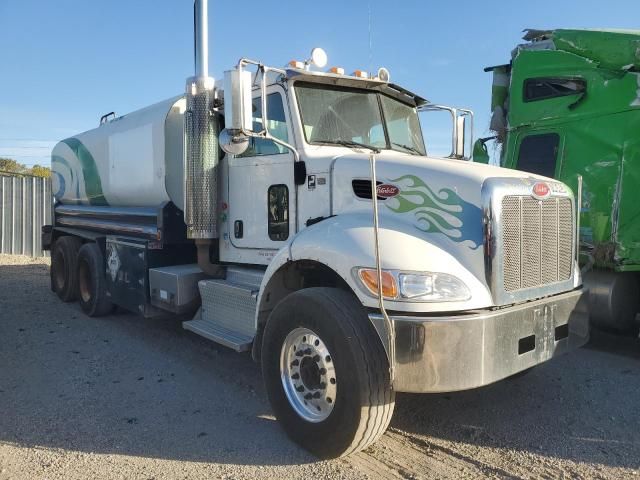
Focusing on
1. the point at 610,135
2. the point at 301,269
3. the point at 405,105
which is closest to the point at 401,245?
the point at 301,269

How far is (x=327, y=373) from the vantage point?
11.7 ft

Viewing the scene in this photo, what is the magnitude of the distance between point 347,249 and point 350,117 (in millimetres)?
1661

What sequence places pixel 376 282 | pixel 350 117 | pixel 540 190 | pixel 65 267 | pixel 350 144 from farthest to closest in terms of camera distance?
1. pixel 65 267
2. pixel 350 117
3. pixel 350 144
4. pixel 540 190
5. pixel 376 282

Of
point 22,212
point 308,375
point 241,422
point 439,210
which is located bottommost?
point 241,422

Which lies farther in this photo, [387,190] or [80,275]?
[80,275]

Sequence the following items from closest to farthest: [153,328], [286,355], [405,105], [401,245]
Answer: [401,245], [286,355], [405,105], [153,328]

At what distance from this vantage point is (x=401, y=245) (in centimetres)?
340

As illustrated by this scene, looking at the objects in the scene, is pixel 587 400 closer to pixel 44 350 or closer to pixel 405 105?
pixel 405 105

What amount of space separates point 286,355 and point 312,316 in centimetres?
47

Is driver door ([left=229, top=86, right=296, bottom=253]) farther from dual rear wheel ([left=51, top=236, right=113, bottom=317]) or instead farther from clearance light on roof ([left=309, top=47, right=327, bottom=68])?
dual rear wheel ([left=51, top=236, right=113, bottom=317])

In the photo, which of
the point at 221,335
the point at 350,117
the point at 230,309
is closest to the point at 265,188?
the point at 350,117

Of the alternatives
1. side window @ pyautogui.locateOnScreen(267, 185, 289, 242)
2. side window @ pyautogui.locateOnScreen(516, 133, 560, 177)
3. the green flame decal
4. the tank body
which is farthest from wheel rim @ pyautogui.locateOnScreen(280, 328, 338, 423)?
side window @ pyautogui.locateOnScreen(516, 133, 560, 177)

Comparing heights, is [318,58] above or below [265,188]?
above

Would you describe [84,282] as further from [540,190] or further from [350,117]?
[540,190]
